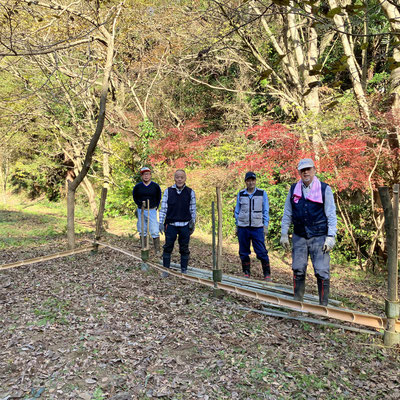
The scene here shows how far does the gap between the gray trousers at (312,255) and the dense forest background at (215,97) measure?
1.93 meters

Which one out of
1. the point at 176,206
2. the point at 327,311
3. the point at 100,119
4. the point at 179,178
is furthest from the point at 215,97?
the point at 327,311

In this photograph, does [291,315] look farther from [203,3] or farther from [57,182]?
[57,182]

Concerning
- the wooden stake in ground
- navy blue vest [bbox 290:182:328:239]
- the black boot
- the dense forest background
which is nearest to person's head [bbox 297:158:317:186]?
navy blue vest [bbox 290:182:328:239]

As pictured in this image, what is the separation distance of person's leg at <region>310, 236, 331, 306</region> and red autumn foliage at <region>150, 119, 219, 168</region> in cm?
933

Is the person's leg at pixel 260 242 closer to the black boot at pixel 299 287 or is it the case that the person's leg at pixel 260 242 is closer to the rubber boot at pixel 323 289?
the black boot at pixel 299 287

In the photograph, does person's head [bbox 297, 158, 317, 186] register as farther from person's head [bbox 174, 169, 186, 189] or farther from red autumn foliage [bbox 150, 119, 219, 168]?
red autumn foliage [bbox 150, 119, 219, 168]

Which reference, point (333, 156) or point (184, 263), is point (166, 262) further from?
point (333, 156)

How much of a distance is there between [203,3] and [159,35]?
2.34m

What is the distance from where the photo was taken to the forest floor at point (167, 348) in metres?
3.03

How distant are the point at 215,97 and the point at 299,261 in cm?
1328

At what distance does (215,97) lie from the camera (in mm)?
16359

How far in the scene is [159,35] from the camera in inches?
496

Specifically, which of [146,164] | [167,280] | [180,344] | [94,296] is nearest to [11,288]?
[94,296]

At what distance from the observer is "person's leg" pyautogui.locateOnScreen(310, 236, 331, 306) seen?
13.7ft
